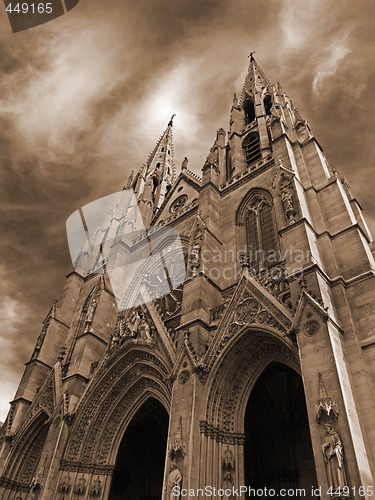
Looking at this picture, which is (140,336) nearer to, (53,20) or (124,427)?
(124,427)

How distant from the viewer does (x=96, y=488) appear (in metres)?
12.2

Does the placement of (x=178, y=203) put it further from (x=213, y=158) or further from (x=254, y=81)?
(x=254, y=81)

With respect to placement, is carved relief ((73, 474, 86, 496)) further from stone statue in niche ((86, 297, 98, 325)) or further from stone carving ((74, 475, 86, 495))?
stone statue in niche ((86, 297, 98, 325))

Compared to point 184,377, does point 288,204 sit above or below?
above

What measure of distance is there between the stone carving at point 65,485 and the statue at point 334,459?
8.28 meters

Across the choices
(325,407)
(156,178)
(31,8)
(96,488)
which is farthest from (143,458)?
(156,178)

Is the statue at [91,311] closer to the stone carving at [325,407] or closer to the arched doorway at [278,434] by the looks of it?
the arched doorway at [278,434]

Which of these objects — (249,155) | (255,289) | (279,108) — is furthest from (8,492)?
(279,108)

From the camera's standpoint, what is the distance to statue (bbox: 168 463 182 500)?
28.2ft

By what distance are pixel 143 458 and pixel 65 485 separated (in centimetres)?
414

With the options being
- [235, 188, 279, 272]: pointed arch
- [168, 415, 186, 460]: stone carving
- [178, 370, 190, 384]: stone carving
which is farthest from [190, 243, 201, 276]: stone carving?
[168, 415, 186, 460]: stone carving

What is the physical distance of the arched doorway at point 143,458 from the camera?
14852 millimetres

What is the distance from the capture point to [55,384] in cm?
1483

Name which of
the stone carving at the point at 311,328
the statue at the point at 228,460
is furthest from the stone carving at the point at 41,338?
the stone carving at the point at 311,328
